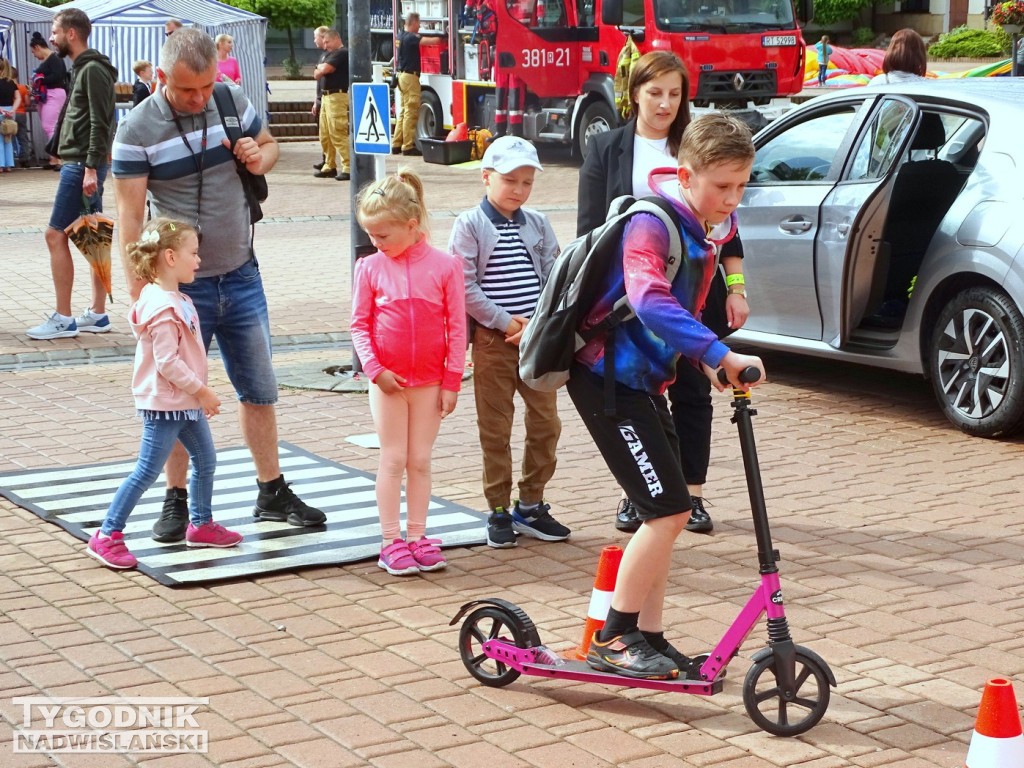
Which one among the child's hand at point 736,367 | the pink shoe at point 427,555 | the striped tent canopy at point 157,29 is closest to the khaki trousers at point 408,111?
the striped tent canopy at point 157,29

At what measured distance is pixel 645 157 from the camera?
19.9 ft

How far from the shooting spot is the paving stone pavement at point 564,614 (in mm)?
4133

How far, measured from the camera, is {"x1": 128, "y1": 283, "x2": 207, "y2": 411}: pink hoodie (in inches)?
220

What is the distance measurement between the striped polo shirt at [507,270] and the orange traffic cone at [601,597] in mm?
1699

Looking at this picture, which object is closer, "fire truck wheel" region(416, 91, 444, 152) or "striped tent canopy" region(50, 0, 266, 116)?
"striped tent canopy" region(50, 0, 266, 116)

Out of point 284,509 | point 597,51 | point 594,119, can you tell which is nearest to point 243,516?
point 284,509

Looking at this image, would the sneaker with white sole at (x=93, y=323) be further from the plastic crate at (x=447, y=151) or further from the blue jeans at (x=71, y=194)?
the plastic crate at (x=447, y=151)

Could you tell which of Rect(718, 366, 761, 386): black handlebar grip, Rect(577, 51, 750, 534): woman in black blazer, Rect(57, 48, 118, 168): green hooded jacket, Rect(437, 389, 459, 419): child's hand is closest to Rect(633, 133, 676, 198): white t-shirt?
Rect(577, 51, 750, 534): woman in black blazer

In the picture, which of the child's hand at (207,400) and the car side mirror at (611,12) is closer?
the child's hand at (207,400)

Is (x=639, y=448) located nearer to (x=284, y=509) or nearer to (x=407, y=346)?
(x=407, y=346)

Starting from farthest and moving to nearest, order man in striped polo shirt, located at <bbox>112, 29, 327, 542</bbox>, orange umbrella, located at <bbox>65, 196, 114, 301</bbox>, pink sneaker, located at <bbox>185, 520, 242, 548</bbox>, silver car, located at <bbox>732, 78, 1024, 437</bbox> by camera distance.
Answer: orange umbrella, located at <bbox>65, 196, 114, 301</bbox> → silver car, located at <bbox>732, 78, 1024, 437</bbox> → pink sneaker, located at <bbox>185, 520, 242, 548</bbox> → man in striped polo shirt, located at <bbox>112, 29, 327, 542</bbox>

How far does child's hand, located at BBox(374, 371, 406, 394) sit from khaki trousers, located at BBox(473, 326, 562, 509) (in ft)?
1.58

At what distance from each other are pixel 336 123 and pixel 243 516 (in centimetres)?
1604

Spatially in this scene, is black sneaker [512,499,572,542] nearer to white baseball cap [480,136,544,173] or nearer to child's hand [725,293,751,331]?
child's hand [725,293,751,331]
